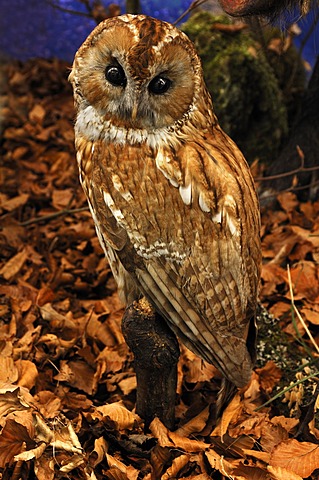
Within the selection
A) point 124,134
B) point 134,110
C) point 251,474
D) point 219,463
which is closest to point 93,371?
point 219,463

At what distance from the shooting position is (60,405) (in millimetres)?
2676

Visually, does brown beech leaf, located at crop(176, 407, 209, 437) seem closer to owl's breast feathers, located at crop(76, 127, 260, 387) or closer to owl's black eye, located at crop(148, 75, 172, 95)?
owl's breast feathers, located at crop(76, 127, 260, 387)

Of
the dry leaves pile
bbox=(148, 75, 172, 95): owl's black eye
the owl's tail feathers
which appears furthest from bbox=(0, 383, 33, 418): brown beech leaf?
bbox=(148, 75, 172, 95): owl's black eye

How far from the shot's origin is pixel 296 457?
7.62 ft

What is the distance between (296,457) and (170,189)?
3.36 feet

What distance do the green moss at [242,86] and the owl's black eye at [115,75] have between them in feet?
7.27

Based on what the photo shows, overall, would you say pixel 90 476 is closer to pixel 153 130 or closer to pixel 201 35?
pixel 153 130

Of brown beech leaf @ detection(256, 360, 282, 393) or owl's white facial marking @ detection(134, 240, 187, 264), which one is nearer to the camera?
owl's white facial marking @ detection(134, 240, 187, 264)

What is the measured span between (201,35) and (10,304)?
225cm

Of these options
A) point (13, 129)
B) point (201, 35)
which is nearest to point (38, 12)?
point (13, 129)

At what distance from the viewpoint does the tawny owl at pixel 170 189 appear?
6.88ft

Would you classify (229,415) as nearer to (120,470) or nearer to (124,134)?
(120,470)

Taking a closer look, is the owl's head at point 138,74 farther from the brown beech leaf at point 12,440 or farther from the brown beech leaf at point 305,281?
the brown beech leaf at point 305,281

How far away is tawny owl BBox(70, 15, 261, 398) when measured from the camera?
6.88 feet
